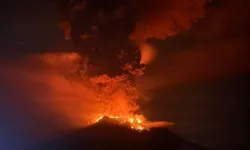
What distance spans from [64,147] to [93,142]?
2.83 m

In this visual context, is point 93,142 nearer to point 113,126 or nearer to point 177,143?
point 113,126

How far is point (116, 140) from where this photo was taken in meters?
30.0

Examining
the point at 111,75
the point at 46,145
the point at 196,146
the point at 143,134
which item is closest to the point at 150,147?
the point at 143,134

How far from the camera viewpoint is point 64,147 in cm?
3058

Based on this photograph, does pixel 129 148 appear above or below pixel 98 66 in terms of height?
below

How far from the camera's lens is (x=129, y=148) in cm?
2891

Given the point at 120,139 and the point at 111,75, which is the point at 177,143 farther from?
the point at 111,75

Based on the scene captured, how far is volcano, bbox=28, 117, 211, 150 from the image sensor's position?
2903 centimetres

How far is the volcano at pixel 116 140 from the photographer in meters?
29.0

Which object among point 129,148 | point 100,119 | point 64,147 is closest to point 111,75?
point 100,119

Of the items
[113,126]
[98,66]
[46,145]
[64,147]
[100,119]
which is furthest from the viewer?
[64,147]

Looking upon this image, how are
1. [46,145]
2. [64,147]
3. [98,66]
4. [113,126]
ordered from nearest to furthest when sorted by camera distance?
[98,66] → [113,126] → [46,145] → [64,147]

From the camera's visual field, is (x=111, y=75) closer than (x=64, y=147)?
Yes

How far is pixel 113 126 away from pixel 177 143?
8949 mm
